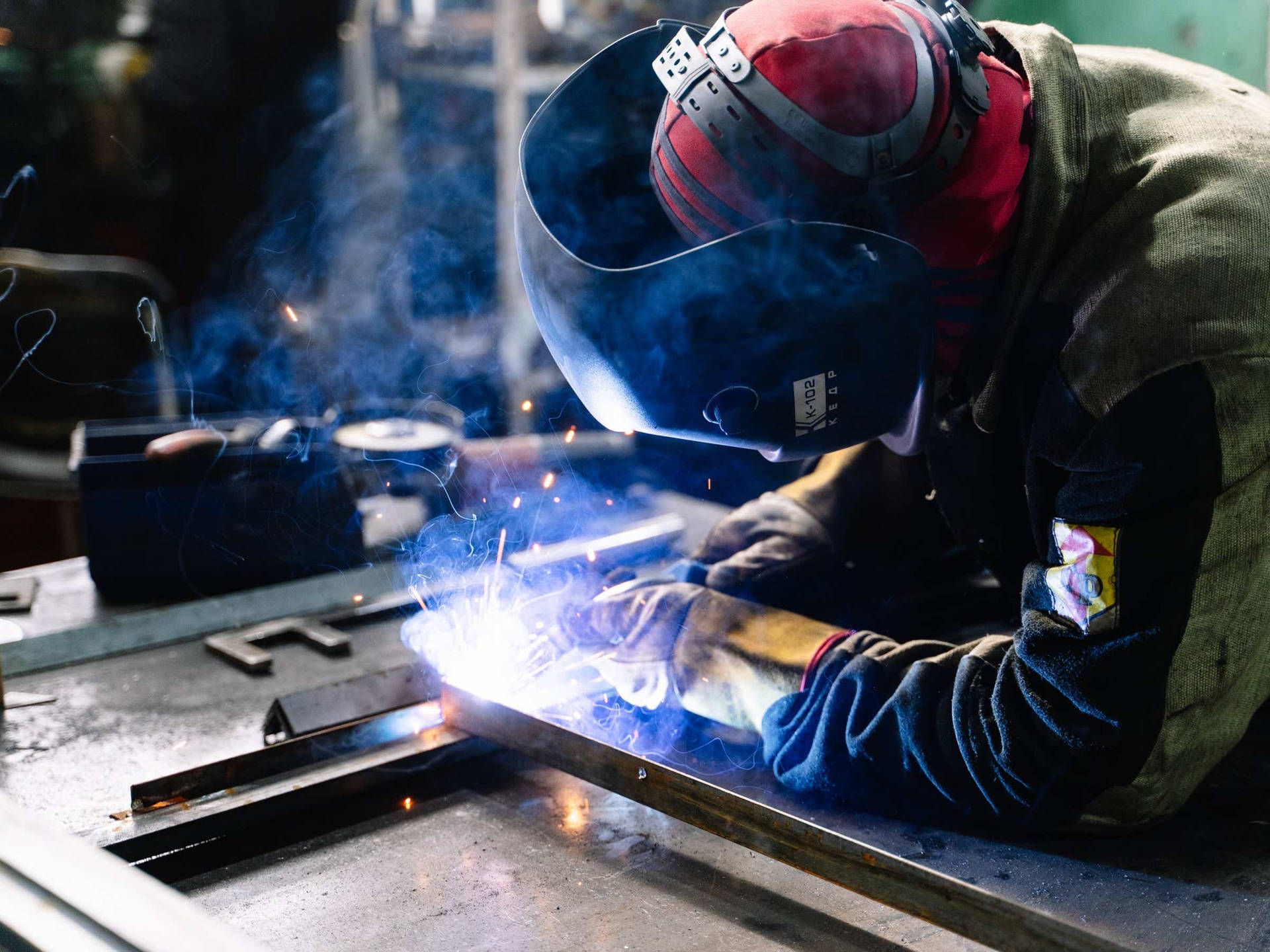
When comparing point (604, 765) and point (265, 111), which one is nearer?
point (604, 765)

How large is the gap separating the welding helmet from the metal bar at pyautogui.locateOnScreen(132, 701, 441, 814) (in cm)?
58

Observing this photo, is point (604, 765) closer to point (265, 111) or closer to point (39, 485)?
point (39, 485)

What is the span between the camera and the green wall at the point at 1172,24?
2834mm

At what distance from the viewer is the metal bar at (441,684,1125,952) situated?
1.10 meters

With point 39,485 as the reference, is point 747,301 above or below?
above

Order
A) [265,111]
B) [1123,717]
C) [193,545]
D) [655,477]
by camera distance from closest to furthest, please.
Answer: [1123,717]
[193,545]
[655,477]
[265,111]

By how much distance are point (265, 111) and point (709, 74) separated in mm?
3580

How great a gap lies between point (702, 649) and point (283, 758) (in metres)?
0.62

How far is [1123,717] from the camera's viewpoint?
124 centimetres

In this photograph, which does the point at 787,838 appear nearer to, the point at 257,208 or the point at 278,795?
the point at 278,795

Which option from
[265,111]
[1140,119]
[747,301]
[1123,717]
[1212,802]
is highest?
[265,111]

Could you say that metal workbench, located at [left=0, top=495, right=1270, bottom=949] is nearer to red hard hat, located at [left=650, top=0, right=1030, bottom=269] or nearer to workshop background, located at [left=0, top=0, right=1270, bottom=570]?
red hard hat, located at [left=650, top=0, right=1030, bottom=269]

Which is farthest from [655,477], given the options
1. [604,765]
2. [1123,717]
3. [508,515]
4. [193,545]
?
[1123,717]

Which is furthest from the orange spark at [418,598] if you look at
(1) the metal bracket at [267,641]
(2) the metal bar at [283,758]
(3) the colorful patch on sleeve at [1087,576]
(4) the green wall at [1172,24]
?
(4) the green wall at [1172,24]
